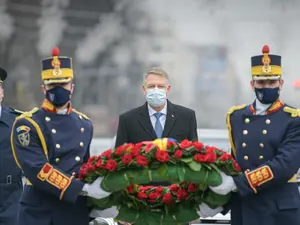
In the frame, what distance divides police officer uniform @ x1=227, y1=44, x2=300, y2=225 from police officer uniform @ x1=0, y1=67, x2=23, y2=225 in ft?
5.46

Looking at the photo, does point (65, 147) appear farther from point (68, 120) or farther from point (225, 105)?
point (225, 105)

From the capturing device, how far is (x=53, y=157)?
198 inches

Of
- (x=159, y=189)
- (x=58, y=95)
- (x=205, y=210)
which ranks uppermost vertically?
(x=58, y=95)

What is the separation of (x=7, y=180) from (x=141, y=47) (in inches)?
366

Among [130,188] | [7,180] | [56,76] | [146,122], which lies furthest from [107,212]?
[7,180]

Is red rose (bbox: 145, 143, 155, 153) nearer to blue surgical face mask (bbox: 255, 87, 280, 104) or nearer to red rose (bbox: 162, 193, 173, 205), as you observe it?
red rose (bbox: 162, 193, 173, 205)

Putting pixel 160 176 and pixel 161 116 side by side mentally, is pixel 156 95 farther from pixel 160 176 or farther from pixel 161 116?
pixel 160 176

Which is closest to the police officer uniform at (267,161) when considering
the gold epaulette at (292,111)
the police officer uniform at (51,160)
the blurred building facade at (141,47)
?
the gold epaulette at (292,111)

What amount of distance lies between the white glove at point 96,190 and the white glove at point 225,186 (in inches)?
24.4

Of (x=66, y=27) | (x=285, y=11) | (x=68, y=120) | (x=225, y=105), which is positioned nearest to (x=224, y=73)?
(x=225, y=105)

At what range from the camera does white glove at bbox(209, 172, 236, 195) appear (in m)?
4.89

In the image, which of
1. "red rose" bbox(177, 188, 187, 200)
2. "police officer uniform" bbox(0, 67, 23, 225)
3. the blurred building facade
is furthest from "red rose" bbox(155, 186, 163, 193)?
the blurred building facade

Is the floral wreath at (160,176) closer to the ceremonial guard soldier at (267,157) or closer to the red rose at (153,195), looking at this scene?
the red rose at (153,195)

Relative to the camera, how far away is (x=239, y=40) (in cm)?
1545
